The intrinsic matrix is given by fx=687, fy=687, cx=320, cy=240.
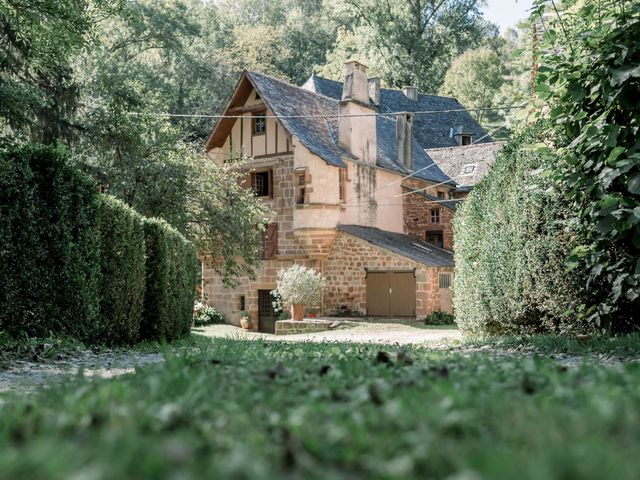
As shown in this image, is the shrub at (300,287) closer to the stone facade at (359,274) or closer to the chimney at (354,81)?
the stone facade at (359,274)

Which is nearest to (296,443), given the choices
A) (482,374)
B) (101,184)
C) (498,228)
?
(482,374)

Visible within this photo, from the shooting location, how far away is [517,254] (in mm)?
11609

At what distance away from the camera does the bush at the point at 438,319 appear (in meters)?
25.0

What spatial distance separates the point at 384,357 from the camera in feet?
14.2

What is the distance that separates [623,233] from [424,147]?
109 ft

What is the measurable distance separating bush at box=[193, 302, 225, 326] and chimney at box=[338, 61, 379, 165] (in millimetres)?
8851

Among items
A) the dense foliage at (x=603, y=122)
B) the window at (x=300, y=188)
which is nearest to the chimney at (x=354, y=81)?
the window at (x=300, y=188)

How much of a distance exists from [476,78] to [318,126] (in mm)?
21285

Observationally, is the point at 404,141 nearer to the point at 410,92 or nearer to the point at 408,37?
the point at 410,92

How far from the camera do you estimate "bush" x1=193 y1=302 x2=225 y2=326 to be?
91.3ft

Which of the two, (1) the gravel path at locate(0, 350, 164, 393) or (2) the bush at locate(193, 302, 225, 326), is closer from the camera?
(1) the gravel path at locate(0, 350, 164, 393)

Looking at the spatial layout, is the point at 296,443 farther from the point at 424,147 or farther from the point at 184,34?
the point at 424,147

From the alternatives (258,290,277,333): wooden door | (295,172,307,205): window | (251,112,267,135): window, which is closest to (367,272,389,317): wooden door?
(295,172,307,205): window

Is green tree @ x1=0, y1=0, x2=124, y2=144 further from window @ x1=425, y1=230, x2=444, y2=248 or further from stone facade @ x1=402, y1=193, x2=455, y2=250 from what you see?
window @ x1=425, y1=230, x2=444, y2=248
